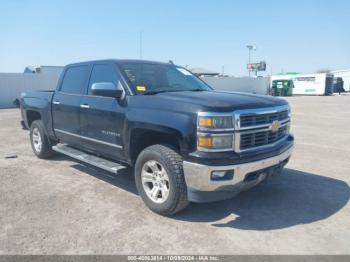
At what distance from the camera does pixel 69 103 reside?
584 centimetres

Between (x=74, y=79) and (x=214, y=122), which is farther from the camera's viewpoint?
(x=74, y=79)

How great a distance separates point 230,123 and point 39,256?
240cm

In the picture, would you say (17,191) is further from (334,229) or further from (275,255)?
(334,229)

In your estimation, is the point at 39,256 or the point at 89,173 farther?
the point at 89,173

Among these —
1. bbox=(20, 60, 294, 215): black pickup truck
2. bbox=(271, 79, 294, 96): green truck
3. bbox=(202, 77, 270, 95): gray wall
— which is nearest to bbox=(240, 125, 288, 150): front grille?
bbox=(20, 60, 294, 215): black pickup truck

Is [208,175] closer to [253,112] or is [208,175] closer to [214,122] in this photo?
[214,122]

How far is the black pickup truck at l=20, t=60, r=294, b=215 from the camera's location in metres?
3.72

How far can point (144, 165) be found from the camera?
437cm

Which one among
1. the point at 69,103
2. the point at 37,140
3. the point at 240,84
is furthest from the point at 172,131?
the point at 240,84

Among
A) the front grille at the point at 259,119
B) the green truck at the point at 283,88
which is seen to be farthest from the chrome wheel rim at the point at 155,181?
the green truck at the point at 283,88

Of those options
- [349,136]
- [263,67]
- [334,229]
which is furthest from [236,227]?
[263,67]

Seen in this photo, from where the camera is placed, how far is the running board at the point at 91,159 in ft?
15.7

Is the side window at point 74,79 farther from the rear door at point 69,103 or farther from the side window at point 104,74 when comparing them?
the side window at point 104,74

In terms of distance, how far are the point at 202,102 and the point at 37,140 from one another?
4.86 meters
